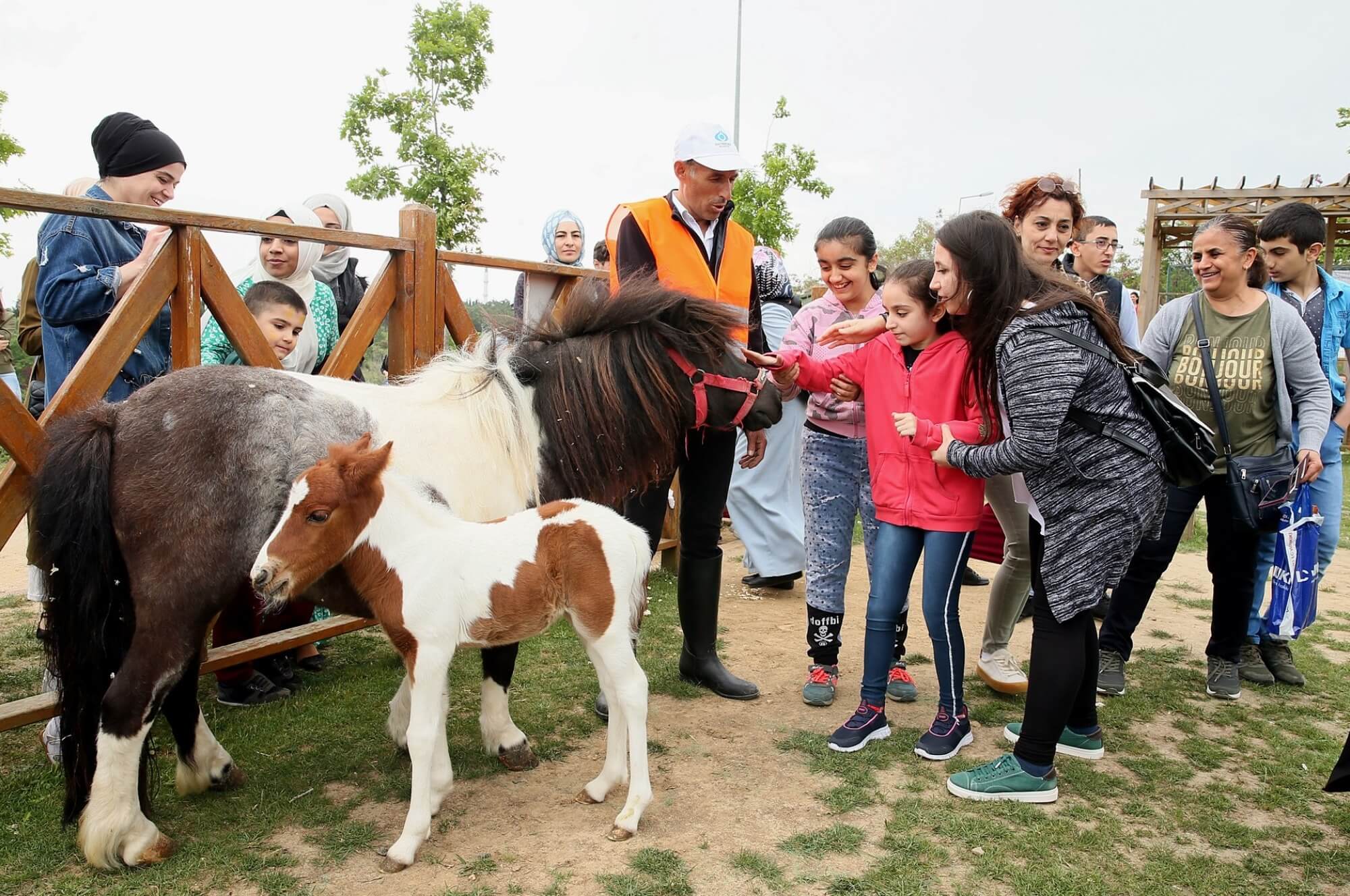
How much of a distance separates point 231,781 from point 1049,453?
3.08m

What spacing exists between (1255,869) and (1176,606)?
374 cm

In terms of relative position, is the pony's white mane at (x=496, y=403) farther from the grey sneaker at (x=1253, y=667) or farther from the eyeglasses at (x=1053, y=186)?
the grey sneaker at (x=1253, y=667)

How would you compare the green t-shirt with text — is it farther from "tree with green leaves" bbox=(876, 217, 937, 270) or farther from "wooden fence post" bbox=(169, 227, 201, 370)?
"tree with green leaves" bbox=(876, 217, 937, 270)

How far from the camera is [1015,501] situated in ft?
12.7

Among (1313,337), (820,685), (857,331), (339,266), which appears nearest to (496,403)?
(857,331)

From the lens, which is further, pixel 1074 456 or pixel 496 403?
pixel 496 403

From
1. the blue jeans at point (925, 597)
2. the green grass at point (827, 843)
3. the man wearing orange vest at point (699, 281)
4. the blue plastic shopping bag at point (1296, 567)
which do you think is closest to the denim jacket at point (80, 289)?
the man wearing orange vest at point (699, 281)

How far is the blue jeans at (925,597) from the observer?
3357 millimetres

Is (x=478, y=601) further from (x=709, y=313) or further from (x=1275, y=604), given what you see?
(x=1275, y=604)

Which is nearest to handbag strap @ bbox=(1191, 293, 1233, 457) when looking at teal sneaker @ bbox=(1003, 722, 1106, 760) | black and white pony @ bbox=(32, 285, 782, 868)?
teal sneaker @ bbox=(1003, 722, 1106, 760)

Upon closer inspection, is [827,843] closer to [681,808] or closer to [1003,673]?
[681,808]

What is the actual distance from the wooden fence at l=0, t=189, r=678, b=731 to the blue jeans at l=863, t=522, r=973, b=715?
5.55 ft

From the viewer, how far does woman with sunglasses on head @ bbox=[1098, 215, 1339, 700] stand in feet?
14.0

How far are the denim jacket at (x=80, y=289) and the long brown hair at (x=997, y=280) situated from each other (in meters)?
3.04
